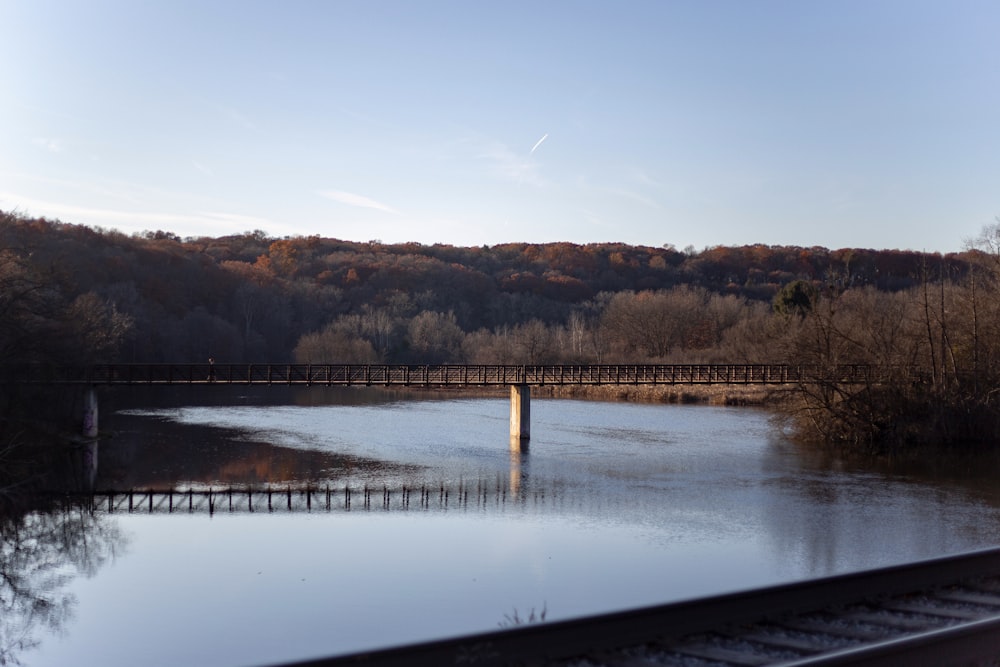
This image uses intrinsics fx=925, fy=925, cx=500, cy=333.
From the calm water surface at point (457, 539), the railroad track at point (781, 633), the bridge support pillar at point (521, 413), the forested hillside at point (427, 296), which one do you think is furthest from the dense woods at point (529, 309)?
the railroad track at point (781, 633)

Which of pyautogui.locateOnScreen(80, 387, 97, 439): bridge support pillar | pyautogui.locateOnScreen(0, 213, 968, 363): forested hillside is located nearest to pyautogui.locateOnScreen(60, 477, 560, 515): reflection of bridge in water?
pyautogui.locateOnScreen(80, 387, 97, 439): bridge support pillar

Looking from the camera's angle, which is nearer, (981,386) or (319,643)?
(319,643)

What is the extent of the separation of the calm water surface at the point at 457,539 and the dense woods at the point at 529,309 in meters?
5.35

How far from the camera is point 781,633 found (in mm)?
8797

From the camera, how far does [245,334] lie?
92.9 metres

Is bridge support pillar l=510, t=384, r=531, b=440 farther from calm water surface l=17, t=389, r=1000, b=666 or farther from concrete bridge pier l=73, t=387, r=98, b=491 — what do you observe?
concrete bridge pier l=73, t=387, r=98, b=491

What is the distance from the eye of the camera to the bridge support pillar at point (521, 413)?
130ft

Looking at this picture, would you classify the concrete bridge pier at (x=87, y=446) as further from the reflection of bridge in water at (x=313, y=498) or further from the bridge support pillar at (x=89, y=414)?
the reflection of bridge in water at (x=313, y=498)

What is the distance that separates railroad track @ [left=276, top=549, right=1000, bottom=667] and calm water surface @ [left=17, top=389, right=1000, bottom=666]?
2.41 m

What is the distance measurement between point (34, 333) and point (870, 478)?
2594 cm

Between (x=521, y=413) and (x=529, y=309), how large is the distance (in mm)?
73639

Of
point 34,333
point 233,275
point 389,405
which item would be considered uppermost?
point 233,275

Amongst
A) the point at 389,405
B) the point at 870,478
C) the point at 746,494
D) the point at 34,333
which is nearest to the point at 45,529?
the point at 34,333

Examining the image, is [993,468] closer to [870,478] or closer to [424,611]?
[870,478]
